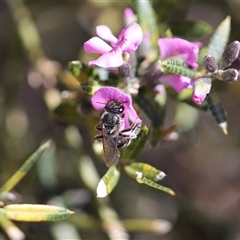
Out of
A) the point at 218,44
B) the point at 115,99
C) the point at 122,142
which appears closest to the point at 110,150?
the point at 122,142

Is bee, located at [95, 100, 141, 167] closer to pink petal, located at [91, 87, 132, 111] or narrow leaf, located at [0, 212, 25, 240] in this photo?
pink petal, located at [91, 87, 132, 111]

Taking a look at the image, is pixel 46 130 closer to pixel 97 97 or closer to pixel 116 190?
pixel 116 190

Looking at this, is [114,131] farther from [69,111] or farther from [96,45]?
[69,111]

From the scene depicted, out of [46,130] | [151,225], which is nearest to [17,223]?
[151,225]

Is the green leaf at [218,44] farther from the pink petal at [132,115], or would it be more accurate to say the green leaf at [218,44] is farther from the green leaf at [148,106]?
the pink petal at [132,115]

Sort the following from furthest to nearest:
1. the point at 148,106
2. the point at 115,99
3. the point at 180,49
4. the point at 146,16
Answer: the point at 146,16 → the point at 148,106 → the point at 180,49 → the point at 115,99

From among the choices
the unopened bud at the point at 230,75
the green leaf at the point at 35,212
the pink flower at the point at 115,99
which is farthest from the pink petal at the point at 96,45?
the green leaf at the point at 35,212

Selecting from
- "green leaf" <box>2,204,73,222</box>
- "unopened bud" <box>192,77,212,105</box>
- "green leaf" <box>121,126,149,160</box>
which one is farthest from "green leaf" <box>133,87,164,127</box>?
"green leaf" <box>2,204,73,222</box>
